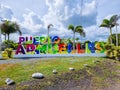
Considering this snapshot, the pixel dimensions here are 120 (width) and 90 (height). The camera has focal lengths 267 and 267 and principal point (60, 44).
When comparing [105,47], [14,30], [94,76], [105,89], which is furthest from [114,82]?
[14,30]

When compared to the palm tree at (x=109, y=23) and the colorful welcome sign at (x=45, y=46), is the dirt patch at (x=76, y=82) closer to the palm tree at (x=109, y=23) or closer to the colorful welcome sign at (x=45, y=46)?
the colorful welcome sign at (x=45, y=46)

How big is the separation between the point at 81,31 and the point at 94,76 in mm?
33335

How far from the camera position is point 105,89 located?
41.6 feet

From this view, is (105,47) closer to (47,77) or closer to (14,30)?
(47,77)

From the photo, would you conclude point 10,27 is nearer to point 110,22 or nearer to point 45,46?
point 45,46

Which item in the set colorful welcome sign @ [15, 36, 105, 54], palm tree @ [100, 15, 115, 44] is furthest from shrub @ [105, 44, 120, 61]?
palm tree @ [100, 15, 115, 44]

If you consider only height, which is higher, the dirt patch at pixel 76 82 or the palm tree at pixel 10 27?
the palm tree at pixel 10 27

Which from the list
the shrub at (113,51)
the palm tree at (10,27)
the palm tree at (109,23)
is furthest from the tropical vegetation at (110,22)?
the shrub at (113,51)

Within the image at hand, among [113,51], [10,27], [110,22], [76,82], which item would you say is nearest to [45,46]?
[113,51]

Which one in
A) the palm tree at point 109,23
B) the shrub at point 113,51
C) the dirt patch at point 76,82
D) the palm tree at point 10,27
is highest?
the palm tree at point 109,23

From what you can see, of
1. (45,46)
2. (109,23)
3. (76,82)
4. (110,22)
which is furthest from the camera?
(109,23)

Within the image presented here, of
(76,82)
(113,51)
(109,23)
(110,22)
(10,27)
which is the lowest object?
(76,82)

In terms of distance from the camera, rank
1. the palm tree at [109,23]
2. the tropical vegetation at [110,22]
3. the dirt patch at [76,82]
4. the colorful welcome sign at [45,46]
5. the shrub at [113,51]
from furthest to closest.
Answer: the palm tree at [109,23] < the tropical vegetation at [110,22] < the colorful welcome sign at [45,46] < the shrub at [113,51] < the dirt patch at [76,82]

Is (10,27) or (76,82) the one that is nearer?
(76,82)
